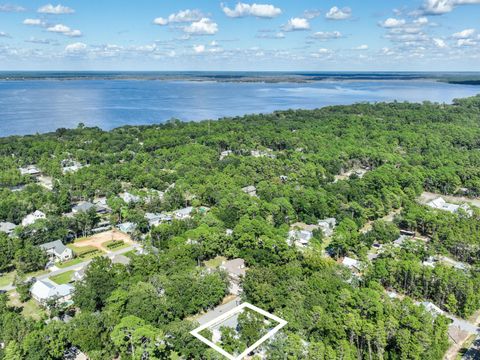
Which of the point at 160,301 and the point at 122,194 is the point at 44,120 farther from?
the point at 160,301

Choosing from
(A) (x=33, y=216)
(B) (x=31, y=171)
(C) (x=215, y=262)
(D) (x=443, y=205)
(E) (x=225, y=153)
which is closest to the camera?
(C) (x=215, y=262)

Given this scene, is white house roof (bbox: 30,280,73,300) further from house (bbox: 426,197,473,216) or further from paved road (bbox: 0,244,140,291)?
house (bbox: 426,197,473,216)

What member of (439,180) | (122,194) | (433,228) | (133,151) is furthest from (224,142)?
(433,228)

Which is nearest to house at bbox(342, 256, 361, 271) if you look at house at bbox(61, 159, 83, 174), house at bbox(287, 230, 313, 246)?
house at bbox(287, 230, 313, 246)

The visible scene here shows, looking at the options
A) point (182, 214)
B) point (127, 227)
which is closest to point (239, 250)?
point (182, 214)

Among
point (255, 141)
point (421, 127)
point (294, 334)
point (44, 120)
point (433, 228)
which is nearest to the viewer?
point (294, 334)

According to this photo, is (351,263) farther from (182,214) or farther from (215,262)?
(182,214)

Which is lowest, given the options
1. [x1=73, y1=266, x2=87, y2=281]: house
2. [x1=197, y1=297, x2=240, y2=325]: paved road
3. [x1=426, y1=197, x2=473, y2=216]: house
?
[x1=197, y1=297, x2=240, y2=325]: paved road
